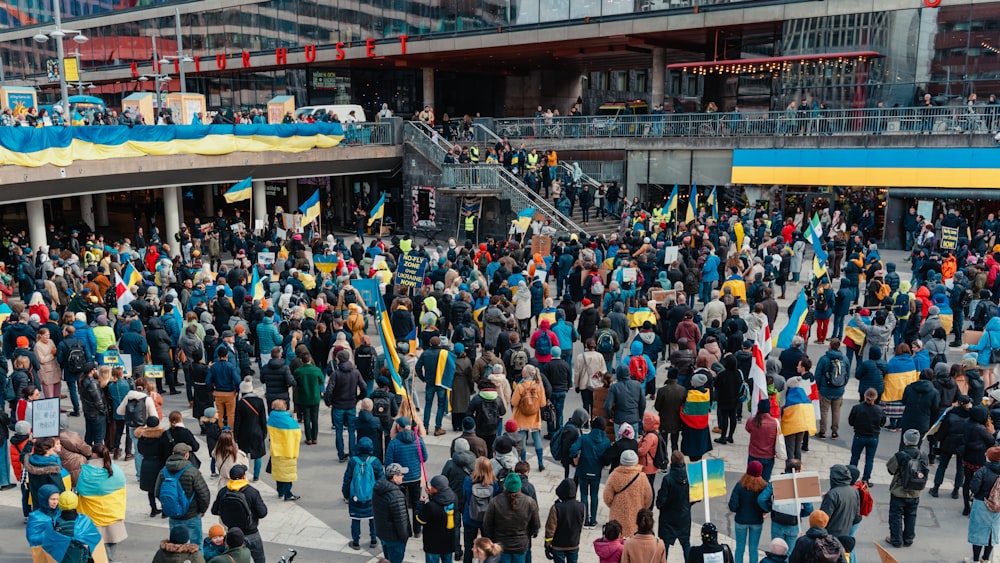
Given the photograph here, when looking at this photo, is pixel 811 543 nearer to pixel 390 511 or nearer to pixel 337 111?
pixel 390 511

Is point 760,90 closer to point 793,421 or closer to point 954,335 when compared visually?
point 954,335

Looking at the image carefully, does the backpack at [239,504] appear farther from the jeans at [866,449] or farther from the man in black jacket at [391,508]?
the jeans at [866,449]

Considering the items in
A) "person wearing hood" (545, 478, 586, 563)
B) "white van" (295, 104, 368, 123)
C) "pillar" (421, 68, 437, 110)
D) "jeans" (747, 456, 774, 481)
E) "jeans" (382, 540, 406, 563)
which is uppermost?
"pillar" (421, 68, 437, 110)

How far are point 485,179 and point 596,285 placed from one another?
49.4ft

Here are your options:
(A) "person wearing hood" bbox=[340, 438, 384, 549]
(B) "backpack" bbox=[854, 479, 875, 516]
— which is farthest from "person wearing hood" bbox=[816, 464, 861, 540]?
(A) "person wearing hood" bbox=[340, 438, 384, 549]

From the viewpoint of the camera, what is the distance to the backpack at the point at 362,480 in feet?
29.4

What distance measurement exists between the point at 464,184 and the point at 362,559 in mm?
23881

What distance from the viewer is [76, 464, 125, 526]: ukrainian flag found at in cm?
876

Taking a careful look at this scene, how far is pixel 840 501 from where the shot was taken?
826cm

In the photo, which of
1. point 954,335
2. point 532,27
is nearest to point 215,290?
point 954,335

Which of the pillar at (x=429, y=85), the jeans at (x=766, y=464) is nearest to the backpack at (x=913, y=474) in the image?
the jeans at (x=766, y=464)

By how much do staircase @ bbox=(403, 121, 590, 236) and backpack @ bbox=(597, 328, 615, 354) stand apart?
14804mm

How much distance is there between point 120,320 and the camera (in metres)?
15.2

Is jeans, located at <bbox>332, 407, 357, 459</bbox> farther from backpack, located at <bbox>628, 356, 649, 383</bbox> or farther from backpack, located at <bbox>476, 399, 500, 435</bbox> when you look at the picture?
backpack, located at <bbox>628, 356, 649, 383</bbox>
